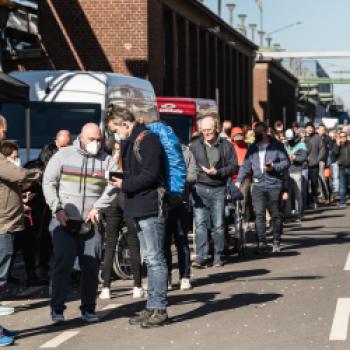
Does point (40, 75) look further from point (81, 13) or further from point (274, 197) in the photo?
point (81, 13)

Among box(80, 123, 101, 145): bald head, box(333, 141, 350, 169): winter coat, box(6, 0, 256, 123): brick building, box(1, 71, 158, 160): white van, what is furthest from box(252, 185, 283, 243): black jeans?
box(6, 0, 256, 123): brick building

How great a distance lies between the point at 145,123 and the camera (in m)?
10.4

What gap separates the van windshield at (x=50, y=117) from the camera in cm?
1831

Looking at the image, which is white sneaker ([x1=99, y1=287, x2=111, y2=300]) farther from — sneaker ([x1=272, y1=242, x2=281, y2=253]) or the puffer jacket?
sneaker ([x1=272, y1=242, x2=281, y2=253])

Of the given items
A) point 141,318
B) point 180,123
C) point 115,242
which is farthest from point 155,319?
point 180,123

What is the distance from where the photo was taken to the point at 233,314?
1077cm

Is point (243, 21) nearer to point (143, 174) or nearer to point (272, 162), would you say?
point (272, 162)

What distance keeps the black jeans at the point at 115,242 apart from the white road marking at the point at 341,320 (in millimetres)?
2085

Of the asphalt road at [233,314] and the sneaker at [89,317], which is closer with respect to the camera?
the asphalt road at [233,314]

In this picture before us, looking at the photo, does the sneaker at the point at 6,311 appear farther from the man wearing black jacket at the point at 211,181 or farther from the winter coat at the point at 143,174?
the man wearing black jacket at the point at 211,181

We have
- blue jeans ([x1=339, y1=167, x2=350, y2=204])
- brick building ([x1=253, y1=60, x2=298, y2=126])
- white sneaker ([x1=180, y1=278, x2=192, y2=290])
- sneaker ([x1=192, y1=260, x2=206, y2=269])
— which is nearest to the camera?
white sneaker ([x1=180, y1=278, x2=192, y2=290])

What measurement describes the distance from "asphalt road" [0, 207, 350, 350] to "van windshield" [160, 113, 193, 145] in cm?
827

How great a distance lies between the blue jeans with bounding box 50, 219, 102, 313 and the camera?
1059cm

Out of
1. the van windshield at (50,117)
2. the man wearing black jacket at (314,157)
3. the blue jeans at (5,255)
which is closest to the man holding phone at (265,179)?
the van windshield at (50,117)
